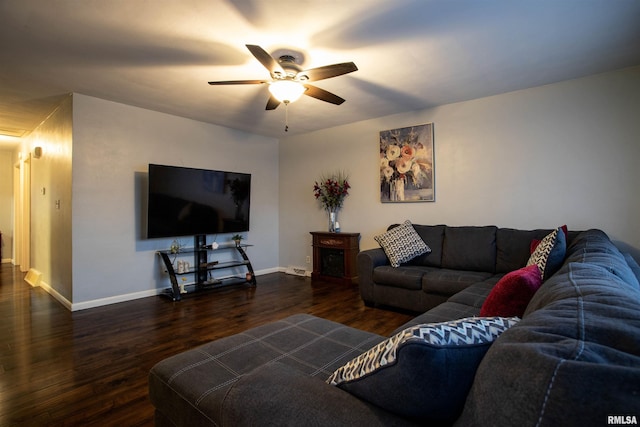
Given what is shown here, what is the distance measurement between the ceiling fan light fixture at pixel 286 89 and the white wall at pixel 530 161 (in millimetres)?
2166

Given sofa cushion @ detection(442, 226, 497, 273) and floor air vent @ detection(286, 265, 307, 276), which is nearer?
sofa cushion @ detection(442, 226, 497, 273)

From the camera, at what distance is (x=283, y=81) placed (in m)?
2.64

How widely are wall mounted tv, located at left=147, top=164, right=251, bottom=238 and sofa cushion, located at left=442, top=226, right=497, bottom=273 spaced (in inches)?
121

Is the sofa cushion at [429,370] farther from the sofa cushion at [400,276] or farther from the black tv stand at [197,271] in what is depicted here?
the black tv stand at [197,271]

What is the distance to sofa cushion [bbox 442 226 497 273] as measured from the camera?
11.2 ft

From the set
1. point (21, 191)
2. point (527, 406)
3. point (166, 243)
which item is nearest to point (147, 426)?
point (527, 406)

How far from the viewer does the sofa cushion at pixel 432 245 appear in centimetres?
372

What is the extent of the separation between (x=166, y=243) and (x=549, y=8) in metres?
4.74

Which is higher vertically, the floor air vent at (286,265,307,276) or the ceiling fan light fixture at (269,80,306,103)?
the ceiling fan light fixture at (269,80,306,103)

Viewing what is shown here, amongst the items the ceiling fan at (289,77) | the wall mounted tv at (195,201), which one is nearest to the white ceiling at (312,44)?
the ceiling fan at (289,77)

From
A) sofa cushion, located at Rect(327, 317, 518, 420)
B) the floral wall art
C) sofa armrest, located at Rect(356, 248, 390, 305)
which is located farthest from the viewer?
the floral wall art

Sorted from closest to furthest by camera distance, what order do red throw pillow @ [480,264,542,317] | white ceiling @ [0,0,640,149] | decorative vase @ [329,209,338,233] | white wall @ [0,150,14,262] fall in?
red throw pillow @ [480,264,542,317] < white ceiling @ [0,0,640,149] < decorative vase @ [329,209,338,233] < white wall @ [0,150,14,262]

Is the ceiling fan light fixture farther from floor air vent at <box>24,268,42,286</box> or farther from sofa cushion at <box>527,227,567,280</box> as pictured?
floor air vent at <box>24,268,42,286</box>

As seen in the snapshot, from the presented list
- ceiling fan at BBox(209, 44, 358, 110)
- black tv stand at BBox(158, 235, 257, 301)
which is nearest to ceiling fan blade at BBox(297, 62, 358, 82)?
ceiling fan at BBox(209, 44, 358, 110)
